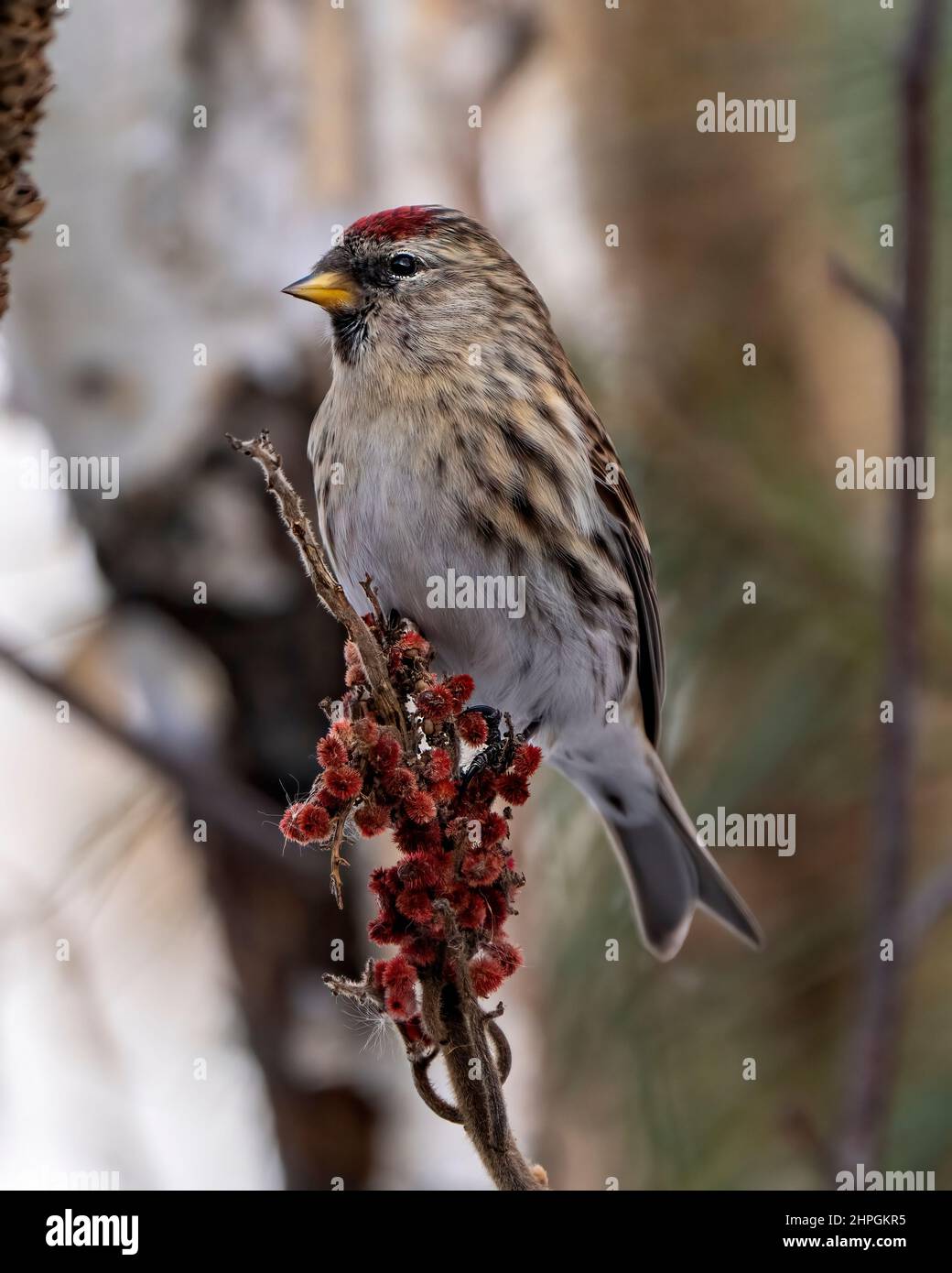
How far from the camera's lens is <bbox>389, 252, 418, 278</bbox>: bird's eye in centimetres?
148

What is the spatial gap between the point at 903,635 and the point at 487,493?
445 mm

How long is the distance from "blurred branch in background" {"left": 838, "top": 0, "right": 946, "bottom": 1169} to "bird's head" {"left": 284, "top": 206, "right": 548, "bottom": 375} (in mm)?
499

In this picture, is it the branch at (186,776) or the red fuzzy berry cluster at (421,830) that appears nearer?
the red fuzzy berry cluster at (421,830)

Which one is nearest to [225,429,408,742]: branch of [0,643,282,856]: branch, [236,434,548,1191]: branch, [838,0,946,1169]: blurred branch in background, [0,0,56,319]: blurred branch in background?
[236,434,548,1191]: branch

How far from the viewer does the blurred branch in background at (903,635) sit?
1.12m

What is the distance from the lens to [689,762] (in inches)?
65.2

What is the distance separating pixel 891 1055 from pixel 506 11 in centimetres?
155

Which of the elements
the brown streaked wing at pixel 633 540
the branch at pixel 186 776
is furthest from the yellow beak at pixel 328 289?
the branch at pixel 186 776

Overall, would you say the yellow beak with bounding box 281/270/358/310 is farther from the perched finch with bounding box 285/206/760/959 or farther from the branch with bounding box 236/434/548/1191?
the branch with bounding box 236/434/548/1191

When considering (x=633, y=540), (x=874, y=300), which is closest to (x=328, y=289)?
(x=633, y=540)

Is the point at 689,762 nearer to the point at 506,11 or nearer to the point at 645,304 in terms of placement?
the point at 645,304

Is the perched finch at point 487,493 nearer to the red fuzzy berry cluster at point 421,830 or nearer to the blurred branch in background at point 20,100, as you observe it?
the red fuzzy berry cluster at point 421,830

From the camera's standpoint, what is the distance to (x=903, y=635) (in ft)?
3.86
